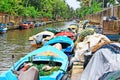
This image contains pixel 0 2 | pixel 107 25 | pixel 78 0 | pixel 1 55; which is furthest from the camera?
pixel 78 0

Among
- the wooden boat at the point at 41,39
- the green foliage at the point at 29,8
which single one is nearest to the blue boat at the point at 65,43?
the wooden boat at the point at 41,39

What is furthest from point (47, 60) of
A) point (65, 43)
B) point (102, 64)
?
point (65, 43)

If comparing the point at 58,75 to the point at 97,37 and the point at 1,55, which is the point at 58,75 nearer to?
the point at 97,37

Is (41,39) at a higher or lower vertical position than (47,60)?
lower

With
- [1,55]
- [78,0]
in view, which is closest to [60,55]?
[1,55]

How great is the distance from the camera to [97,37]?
1448cm

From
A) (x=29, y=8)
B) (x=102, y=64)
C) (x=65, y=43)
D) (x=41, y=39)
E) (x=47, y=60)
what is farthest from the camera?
(x=29, y=8)

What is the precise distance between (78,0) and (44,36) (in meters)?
84.2


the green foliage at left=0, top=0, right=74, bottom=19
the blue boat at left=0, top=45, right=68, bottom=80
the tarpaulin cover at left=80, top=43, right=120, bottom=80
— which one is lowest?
the green foliage at left=0, top=0, right=74, bottom=19

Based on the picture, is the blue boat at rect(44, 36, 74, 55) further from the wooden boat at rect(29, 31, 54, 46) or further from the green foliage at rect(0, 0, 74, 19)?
the green foliage at rect(0, 0, 74, 19)

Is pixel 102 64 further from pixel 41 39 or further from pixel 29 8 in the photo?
pixel 29 8

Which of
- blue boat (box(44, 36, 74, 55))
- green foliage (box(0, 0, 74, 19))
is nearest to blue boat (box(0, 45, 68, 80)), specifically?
blue boat (box(44, 36, 74, 55))

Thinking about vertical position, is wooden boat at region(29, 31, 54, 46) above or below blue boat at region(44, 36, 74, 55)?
below

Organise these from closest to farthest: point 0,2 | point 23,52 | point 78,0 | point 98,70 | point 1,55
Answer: point 98,70 → point 1,55 → point 23,52 → point 0,2 → point 78,0
